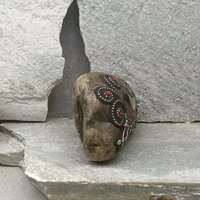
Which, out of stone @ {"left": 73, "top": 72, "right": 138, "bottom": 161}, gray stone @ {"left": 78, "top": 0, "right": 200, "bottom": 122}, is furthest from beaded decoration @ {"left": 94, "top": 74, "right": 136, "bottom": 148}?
gray stone @ {"left": 78, "top": 0, "right": 200, "bottom": 122}

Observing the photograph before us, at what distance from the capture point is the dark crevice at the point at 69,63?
1.32 m

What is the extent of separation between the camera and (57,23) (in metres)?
1.27

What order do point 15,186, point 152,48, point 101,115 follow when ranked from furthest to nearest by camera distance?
1. point 152,48
2. point 15,186
3. point 101,115

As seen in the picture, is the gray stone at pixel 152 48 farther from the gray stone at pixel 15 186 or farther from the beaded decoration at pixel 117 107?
the gray stone at pixel 15 186

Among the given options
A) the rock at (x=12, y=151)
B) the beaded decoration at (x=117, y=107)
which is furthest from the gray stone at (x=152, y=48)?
the rock at (x=12, y=151)

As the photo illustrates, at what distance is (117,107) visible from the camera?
1.06 metres

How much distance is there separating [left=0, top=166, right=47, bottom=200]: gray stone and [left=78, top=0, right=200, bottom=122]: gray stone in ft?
1.13

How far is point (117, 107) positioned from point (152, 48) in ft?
0.92

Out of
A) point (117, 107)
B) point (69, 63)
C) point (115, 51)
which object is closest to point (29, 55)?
point (69, 63)

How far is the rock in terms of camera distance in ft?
3.76

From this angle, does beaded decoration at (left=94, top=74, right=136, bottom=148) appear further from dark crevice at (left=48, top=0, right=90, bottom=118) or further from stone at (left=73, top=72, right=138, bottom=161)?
dark crevice at (left=48, top=0, right=90, bottom=118)

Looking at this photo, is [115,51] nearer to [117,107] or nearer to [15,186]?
[117,107]

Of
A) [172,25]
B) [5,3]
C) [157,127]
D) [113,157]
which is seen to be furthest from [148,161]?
[5,3]

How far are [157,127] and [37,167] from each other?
0.38 meters
